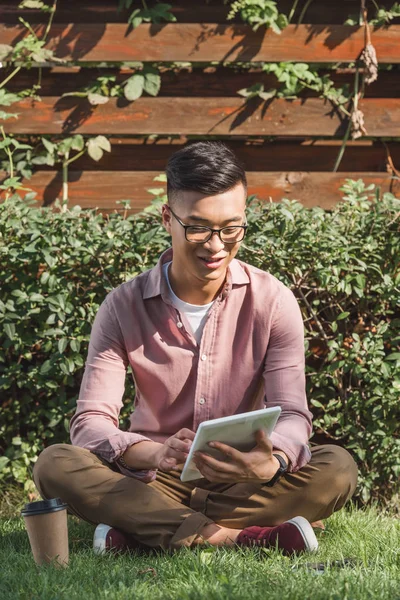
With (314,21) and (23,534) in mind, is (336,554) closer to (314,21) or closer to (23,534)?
(23,534)

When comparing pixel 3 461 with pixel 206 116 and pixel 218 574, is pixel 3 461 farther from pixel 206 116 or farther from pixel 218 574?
pixel 206 116

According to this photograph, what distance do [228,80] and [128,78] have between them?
604 mm

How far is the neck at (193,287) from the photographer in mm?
3551

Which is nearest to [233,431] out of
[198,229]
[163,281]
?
[198,229]

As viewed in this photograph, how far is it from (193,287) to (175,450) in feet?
2.50

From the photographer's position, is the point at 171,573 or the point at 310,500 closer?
the point at 171,573

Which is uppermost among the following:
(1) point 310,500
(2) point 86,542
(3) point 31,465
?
→ (1) point 310,500

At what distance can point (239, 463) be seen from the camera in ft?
9.87

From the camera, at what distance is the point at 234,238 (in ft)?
10.9

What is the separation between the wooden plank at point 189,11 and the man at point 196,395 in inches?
89.0

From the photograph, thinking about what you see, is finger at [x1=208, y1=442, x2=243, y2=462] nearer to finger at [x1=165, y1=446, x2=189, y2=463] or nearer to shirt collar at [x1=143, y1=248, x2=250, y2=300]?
finger at [x1=165, y1=446, x2=189, y2=463]

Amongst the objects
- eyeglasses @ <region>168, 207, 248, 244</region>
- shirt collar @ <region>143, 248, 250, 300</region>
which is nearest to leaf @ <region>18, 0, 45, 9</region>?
shirt collar @ <region>143, 248, 250, 300</region>

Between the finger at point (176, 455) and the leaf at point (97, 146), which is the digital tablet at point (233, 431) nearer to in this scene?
the finger at point (176, 455)

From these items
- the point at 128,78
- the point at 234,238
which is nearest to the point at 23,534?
the point at 234,238
